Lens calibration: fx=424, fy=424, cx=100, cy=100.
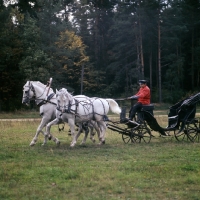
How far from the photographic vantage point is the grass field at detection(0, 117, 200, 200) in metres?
7.28

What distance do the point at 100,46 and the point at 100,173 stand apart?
1957 inches

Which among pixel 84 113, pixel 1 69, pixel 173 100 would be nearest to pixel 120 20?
pixel 173 100

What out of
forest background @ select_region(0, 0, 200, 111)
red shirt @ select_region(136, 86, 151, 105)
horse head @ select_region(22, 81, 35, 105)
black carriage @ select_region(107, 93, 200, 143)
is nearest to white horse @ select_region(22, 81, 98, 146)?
horse head @ select_region(22, 81, 35, 105)

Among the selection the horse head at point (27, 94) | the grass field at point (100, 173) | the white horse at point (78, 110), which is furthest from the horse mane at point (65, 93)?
the grass field at point (100, 173)

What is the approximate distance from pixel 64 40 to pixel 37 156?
1393 inches

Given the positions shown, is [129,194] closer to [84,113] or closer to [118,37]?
[84,113]

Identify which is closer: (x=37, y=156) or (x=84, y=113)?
(x=37, y=156)

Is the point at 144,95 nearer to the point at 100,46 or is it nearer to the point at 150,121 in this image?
the point at 150,121

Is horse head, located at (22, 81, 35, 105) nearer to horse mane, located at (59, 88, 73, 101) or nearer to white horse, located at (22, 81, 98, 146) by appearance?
white horse, located at (22, 81, 98, 146)

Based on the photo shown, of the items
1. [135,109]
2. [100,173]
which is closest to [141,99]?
[135,109]

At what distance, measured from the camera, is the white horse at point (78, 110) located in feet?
44.3

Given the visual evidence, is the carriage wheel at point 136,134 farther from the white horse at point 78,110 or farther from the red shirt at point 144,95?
the red shirt at point 144,95

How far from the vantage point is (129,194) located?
720 centimetres

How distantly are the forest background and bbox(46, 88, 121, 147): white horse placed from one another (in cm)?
2295
